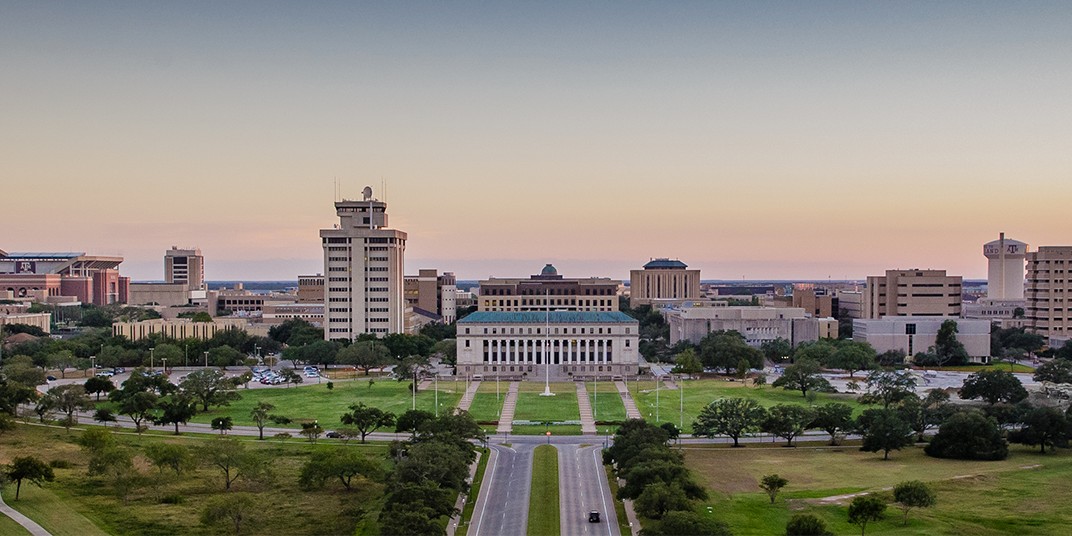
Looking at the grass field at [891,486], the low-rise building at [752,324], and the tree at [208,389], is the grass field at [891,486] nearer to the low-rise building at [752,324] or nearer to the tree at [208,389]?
the tree at [208,389]

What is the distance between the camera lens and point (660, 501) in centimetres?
4191

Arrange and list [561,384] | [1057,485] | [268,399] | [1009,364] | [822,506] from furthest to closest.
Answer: [1009,364]
[561,384]
[268,399]
[1057,485]
[822,506]

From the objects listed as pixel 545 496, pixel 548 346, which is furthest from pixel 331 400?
pixel 545 496

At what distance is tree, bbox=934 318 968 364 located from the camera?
116062 mm

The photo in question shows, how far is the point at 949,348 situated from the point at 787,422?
206 ft

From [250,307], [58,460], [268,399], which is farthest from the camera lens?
[250,307]

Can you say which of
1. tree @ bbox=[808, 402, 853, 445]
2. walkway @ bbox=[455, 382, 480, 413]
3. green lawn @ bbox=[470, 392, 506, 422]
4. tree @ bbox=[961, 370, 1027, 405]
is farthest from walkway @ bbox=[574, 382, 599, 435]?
tree @ bbox=[961, 370, 1027, 405]

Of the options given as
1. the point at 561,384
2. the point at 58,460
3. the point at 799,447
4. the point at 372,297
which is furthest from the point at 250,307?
the point at 799,447

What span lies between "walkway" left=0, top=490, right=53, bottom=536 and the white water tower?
172182 millimetres

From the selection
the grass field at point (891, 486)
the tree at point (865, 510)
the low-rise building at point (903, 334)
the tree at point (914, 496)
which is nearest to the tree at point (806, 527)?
the grass field at point (891, 486)

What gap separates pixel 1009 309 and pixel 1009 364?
45279mm

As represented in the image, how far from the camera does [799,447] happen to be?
64438mm

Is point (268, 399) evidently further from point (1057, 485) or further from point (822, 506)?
point (1057, 485)

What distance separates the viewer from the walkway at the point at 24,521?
42.9 meters
